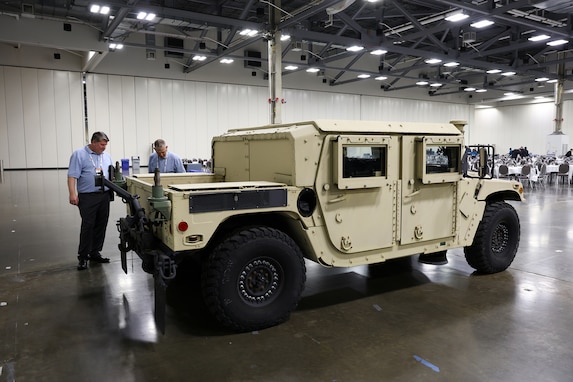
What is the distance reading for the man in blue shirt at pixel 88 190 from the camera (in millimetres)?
5531

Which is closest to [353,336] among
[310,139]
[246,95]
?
[310,139]

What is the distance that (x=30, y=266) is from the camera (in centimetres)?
585

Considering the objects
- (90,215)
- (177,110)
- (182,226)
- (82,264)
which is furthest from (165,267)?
(177,110)

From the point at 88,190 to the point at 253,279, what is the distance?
2.95m

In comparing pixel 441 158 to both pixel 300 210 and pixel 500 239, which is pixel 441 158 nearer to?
pixel 500 239

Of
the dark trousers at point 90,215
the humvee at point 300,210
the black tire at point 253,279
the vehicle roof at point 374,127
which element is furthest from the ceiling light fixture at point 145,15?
the black tire at point 253,279

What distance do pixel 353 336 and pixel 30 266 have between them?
4532 mm

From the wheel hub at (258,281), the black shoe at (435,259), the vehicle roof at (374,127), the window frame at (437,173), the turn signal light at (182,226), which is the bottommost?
the black shoe at (435,259)

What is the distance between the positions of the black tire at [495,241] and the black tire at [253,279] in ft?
8.40

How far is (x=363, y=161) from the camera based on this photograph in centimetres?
427

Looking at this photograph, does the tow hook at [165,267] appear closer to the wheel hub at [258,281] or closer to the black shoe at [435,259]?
the wheel hub at [258,281]

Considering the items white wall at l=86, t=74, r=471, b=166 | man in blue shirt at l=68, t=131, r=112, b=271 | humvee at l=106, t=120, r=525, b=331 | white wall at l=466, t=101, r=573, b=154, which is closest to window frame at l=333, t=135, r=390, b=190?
humvee at l=106, t=120, r=525, b=331

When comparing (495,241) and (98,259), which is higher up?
(495,241)

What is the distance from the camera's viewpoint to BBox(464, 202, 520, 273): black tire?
533 cm
